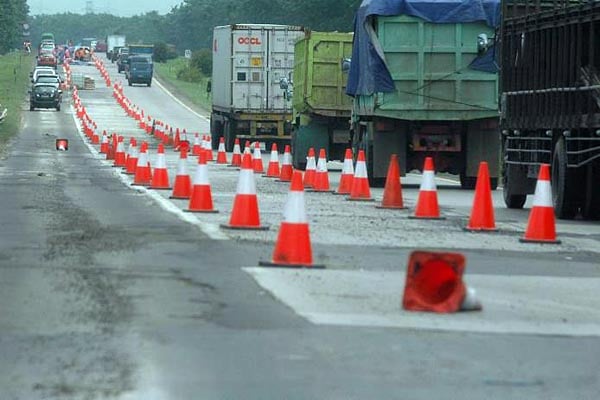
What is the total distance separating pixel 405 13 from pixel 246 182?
36.7ft

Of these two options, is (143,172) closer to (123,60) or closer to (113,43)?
(123,60)

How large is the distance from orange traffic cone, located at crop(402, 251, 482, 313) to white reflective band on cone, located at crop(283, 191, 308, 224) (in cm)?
253

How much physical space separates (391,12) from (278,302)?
16.4m

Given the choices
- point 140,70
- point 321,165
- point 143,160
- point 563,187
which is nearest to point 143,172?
point 143,160

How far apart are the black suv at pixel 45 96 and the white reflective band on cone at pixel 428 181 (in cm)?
6490

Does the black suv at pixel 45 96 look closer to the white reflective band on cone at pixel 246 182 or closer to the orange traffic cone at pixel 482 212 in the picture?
the orange traffic cone at pixel 482 212

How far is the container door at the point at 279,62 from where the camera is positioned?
46156 mm

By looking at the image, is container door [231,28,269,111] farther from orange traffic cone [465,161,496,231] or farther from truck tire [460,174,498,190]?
orange traffic cone [465,161,496,231]

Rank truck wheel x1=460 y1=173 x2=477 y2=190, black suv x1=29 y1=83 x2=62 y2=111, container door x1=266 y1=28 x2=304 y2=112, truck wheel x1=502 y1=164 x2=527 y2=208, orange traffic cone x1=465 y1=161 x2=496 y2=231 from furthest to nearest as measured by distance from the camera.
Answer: black suv x1=29 y1=83 x2=62 y2=111
container door x1=266 y1=28 x2=304 y2=112
truck wheel x1=460 y1=173 x2=477 y2=190
truck wheel x1=502 y1=164 x2=527 y2=208
orange traffic cone x1=465 y1=161 x2=496 y2=231

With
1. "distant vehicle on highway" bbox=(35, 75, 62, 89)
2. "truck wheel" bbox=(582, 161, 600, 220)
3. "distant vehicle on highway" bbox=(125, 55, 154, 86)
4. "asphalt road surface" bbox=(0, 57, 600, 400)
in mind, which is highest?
"distant vehicle on highway" bbox=(125, 55, 154, 86)

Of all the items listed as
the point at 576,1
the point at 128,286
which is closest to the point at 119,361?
the point at 128,286

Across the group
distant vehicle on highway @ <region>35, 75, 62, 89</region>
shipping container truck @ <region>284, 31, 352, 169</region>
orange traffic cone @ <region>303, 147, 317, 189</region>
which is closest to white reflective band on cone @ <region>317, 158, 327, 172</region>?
orange traffic cone @ <region>303, 147, 317, 189</region>

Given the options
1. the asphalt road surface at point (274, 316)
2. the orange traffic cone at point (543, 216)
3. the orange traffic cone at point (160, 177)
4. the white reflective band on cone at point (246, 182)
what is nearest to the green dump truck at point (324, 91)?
the orange traffic cone at point (160, 177)

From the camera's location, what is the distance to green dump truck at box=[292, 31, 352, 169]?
1303 inches
